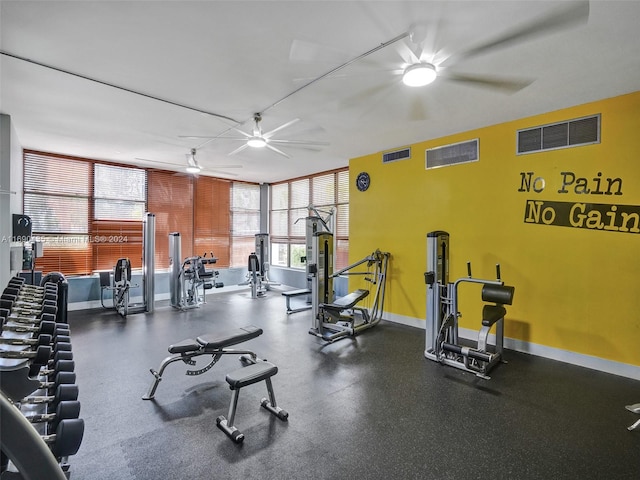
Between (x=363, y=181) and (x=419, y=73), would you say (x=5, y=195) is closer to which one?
(x=419, y=73)

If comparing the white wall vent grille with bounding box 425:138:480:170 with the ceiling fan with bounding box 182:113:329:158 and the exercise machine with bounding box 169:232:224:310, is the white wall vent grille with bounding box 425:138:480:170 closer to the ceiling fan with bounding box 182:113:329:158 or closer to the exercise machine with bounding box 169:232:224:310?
the ceiling fan with bounding box 182:113:329:158

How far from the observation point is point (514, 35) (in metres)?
2.24

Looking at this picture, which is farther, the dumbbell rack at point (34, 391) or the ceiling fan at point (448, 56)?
the ceiling fan at point (448, 56)

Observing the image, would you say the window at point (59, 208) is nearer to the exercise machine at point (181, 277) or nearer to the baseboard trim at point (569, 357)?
the exercise machine at point (181, 277)

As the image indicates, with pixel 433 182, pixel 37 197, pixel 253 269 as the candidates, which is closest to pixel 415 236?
pixel 433 182

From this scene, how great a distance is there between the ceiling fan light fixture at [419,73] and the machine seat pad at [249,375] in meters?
2.48

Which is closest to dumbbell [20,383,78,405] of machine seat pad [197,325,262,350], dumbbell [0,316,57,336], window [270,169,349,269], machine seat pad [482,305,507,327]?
dumbbell [0,316,57,336]

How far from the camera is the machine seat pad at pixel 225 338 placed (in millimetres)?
2875

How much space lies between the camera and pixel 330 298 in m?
4.88

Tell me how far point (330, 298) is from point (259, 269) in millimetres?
2874

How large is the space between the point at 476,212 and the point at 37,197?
279 inches

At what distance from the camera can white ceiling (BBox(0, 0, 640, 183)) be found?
2018 millimetres

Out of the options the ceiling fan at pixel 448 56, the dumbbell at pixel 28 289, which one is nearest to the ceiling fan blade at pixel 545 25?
the ceiling fan at pixel 448 56

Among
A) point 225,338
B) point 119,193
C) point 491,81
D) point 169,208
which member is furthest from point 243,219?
point 491,81
